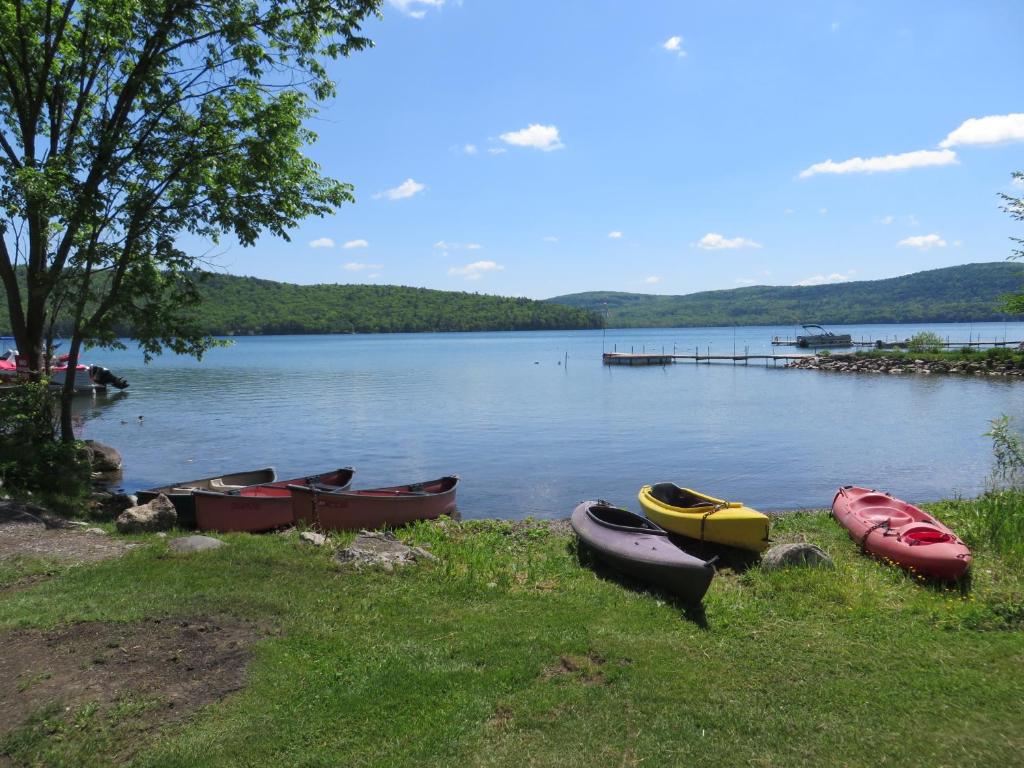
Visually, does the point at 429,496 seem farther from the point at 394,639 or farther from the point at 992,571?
the point at 992,571

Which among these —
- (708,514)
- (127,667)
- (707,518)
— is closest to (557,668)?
(127,667)

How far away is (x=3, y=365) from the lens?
134 feet

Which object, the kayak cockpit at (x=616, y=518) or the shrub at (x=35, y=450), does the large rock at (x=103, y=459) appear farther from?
the kayak cockpit at (x=616, y=518)

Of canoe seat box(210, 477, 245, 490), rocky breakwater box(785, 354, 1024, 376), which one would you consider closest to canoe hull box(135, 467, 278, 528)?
canoe seat box(210, 477, 245, 490)

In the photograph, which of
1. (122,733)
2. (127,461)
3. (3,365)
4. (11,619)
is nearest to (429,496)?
(11,619)

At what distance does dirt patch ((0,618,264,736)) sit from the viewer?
565 centimetres

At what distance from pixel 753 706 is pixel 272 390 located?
169 ft

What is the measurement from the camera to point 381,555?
10.3 m

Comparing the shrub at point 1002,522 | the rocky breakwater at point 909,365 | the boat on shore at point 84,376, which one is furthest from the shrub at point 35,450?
the rocky breakwater at point 909,365

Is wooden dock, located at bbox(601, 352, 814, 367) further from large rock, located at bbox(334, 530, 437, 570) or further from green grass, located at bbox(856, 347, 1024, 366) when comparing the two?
large rock, located at bbox(334, 530, 437, 570)

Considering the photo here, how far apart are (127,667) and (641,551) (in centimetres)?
682

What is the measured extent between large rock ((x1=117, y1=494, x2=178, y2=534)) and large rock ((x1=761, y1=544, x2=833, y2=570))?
1104 cm

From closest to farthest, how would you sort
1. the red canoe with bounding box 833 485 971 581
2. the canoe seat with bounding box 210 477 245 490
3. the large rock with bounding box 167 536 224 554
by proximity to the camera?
the red canoe with bounding box 833 485 971 581
the large rock with bounding box 167 536 224 554
the canoe seat with bounding box 210 477 245 490

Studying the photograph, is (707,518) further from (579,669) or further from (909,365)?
(909,365)
